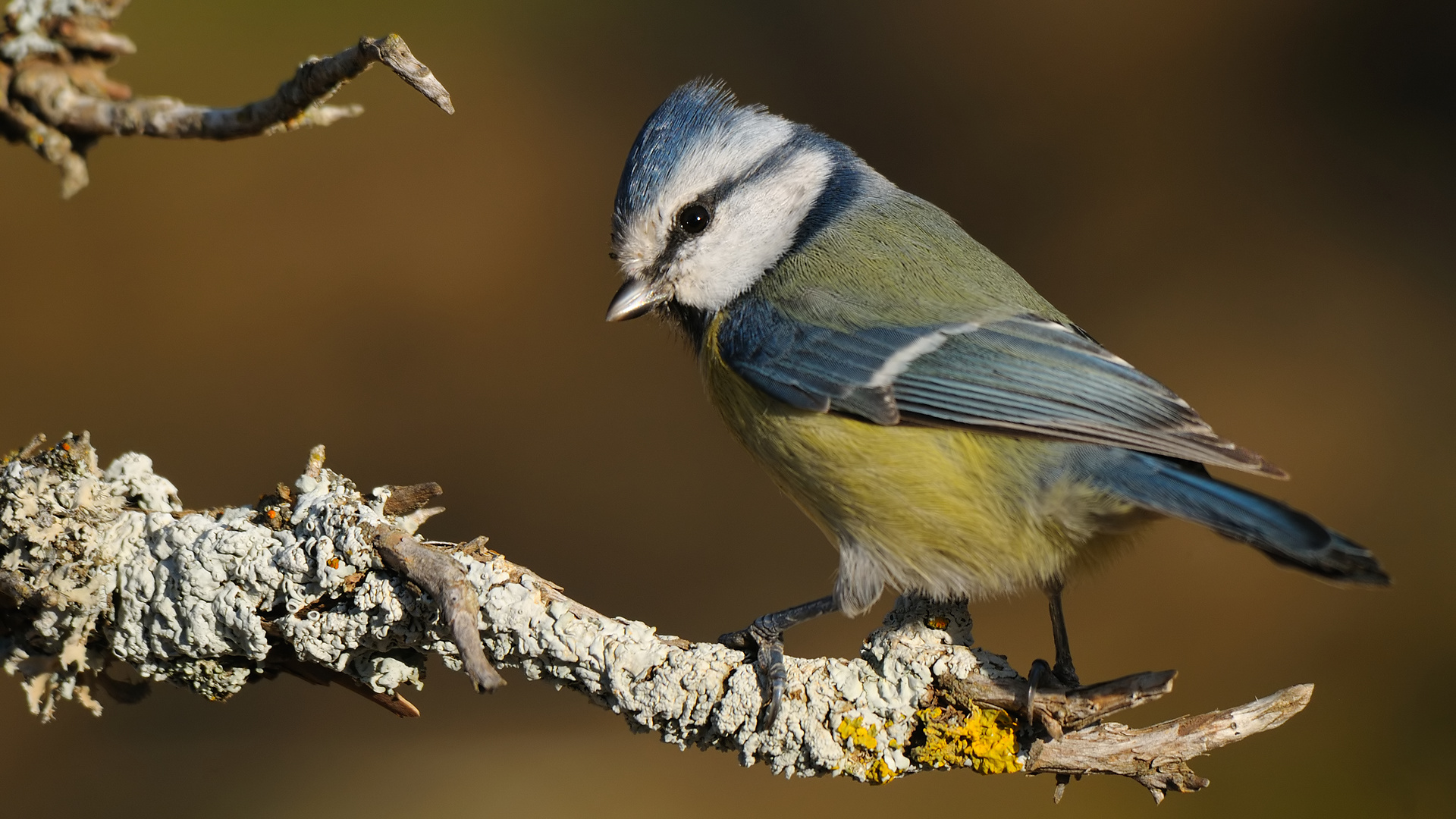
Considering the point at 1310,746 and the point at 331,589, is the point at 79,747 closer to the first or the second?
the point at 331,589

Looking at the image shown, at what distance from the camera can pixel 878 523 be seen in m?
1.17

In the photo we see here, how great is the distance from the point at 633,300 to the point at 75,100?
24.9 inches

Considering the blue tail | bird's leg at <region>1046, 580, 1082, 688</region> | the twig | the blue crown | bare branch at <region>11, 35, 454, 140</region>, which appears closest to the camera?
the twig

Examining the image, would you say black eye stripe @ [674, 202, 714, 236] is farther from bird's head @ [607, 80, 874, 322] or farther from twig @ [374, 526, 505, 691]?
twig @ [374, 526, 505, 691]

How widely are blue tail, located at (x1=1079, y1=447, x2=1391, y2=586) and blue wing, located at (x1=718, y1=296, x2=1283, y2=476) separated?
0.02 m

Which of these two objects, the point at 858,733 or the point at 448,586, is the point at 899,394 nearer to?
the point at 858,733

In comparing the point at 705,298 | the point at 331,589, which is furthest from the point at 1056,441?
the point at 331,589

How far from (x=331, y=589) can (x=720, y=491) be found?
135 centimetres

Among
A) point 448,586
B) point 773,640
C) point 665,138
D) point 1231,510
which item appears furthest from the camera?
point 665,138

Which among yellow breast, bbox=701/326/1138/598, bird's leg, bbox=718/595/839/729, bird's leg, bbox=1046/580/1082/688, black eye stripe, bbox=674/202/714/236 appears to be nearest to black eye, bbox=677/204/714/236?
black eye stripe, bbox=674/202/714/236

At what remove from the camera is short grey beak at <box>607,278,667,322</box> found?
4.37ft

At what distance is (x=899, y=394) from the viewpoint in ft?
3.84

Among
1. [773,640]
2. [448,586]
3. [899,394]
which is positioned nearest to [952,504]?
[899,394]

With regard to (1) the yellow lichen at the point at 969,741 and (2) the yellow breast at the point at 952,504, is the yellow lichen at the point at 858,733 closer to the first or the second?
(1) the yellow lichen at the point at 969,741
